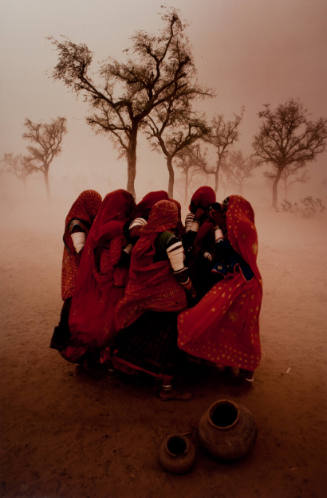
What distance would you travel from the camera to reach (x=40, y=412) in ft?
8.09

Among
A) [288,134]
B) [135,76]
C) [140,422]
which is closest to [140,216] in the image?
[140,422]

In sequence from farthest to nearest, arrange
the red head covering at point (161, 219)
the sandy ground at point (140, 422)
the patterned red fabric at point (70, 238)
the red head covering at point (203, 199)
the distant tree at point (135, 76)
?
the distant tree at point (135, 76) → the red head covering at point (203, 199) → the patterned red fabric at point (70, 238) → the red head covering at point (161, 219) → the sandy ground at point (140, 422)

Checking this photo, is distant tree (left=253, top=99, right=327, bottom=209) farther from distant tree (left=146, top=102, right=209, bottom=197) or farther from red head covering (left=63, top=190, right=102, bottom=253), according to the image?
red head covering (left=63, top=190, right=102, bottom=253)

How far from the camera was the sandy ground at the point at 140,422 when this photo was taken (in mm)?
1840

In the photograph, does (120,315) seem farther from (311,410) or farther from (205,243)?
(311,410)

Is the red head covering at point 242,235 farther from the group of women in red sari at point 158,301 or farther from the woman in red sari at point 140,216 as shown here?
the woman in red sari at point 140,216

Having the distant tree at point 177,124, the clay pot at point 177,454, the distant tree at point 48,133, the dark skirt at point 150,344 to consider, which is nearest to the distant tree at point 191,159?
the distant tree at point 177,124

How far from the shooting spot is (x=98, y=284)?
292 centimetres

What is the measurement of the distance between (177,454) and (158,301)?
1240 millimetres

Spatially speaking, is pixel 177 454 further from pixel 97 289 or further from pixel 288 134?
pixel 288 134

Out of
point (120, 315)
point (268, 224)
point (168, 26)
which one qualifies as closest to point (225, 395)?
point (120, 315)

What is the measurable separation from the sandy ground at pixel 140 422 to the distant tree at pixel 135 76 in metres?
8.00

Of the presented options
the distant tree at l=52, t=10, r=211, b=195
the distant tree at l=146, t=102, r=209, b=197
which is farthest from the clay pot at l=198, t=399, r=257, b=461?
the distant tree at l=146, t=102, r=209, b=197

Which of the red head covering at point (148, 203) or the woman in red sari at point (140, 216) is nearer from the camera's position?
the woman in red sari at point (140, 216)
